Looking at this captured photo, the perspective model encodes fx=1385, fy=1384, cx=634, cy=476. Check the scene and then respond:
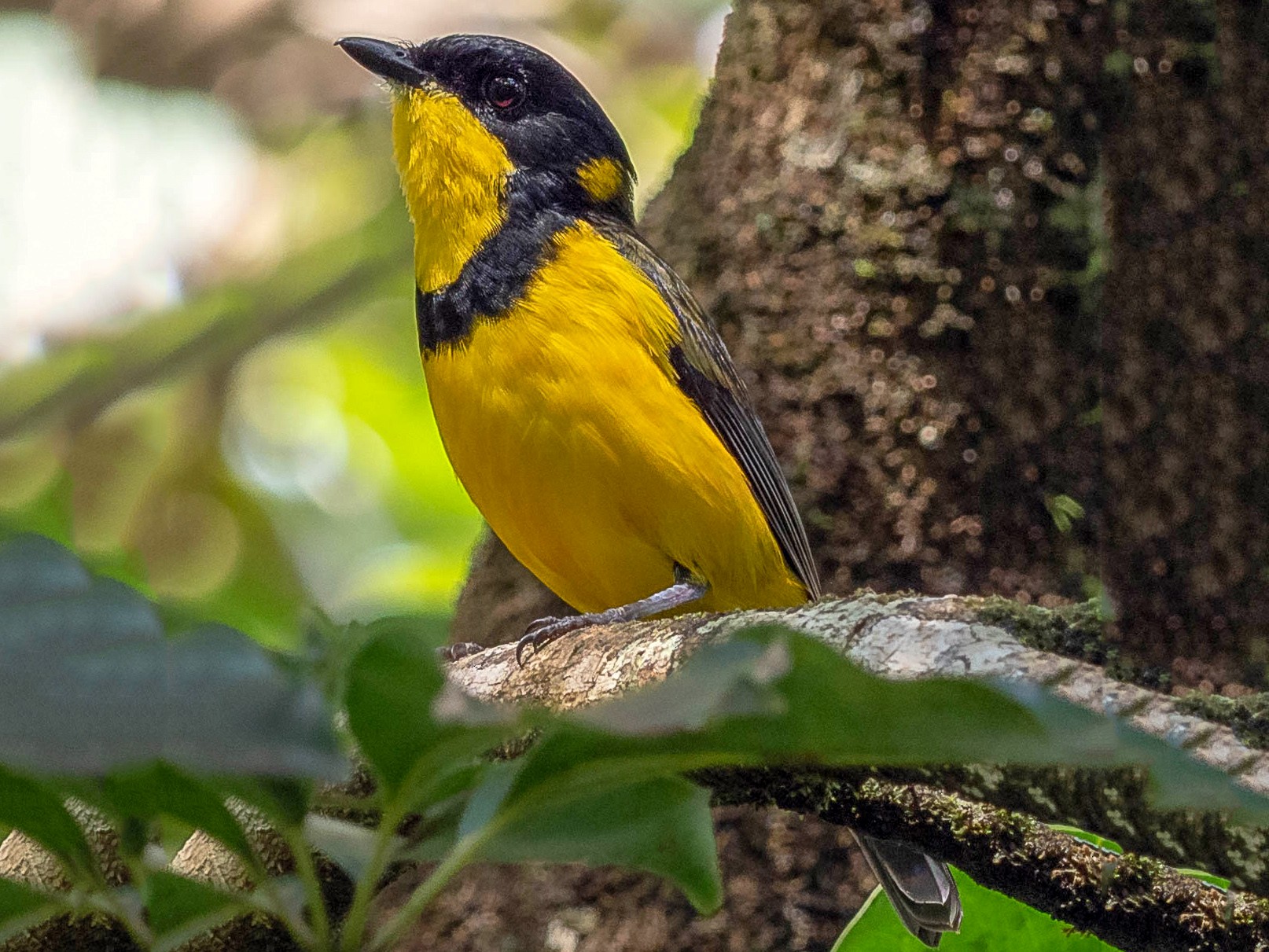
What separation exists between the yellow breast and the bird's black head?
14.8 inches

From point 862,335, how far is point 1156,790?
11.1 ft

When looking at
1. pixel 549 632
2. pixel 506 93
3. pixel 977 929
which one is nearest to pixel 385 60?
pixel 506 93

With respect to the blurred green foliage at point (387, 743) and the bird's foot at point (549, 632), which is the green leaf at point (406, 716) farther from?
the bird's foot at point (549, 632)

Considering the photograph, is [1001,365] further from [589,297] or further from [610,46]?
[610,46]

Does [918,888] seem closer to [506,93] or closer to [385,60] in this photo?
[506,93]

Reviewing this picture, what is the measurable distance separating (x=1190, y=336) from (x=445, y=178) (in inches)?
86.9

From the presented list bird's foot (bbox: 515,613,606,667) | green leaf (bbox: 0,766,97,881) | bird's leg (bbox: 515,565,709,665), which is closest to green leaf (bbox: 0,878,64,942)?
green leaf (bbox: 0,766,97,881)

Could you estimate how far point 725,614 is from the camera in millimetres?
2166

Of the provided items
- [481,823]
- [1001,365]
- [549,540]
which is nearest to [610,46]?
[1001,365]

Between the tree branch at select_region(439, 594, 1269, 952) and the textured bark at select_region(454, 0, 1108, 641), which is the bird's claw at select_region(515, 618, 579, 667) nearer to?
the tree branch at select_region(439, 594, 1269, 952)

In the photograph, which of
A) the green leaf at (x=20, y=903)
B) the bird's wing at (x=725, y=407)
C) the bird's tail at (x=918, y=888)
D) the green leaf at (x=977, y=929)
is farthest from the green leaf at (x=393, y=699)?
the bird's wing at (x=725, y=407)

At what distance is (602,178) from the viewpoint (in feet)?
13.7

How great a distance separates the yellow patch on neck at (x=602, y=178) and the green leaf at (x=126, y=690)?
132 inches

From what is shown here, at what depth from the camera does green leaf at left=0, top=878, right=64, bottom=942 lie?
3.99 feet
